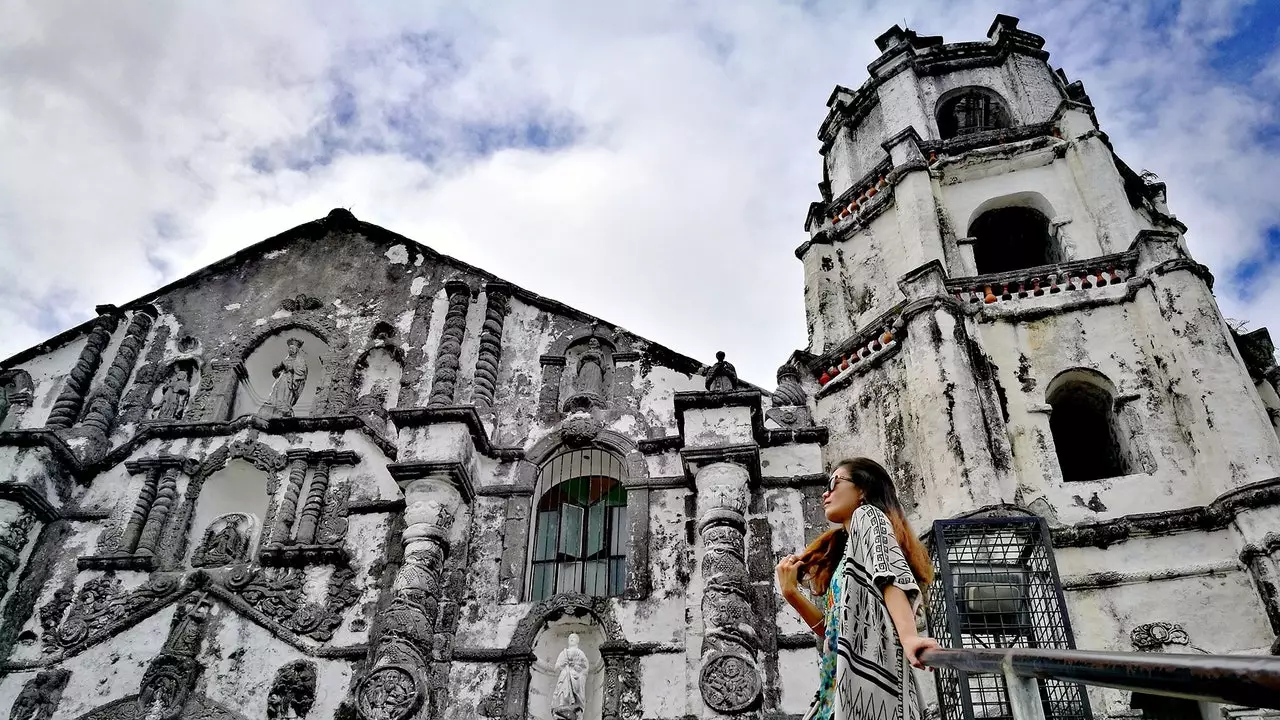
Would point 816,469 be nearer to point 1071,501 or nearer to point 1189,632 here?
point 1071,501

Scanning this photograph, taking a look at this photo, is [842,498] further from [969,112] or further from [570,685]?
[969,112]

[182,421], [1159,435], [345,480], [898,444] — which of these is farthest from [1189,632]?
[182,421]

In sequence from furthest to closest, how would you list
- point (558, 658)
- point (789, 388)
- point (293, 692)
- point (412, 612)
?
point (789, 388), point (293, 692), point (558, 658), point (412, 612)

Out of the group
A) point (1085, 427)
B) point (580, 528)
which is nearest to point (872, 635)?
point (580, 528)

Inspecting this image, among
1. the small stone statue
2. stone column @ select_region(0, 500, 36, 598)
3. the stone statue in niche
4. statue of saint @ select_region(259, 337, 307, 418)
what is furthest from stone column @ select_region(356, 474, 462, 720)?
stone column @ select_region(0, 500, 36, 598)

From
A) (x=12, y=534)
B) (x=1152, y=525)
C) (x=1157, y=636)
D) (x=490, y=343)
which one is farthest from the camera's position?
(x=490, y=343)

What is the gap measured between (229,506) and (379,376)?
2476 mm

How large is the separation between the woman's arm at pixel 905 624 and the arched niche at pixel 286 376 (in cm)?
1039

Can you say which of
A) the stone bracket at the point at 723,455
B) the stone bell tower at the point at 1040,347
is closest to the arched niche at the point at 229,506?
the stone bracket at the point at 723,455

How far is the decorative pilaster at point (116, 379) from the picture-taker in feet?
41.8

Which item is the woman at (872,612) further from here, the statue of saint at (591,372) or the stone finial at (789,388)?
the statue of saint at (591,372)

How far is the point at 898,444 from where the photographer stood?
1172 centimetres

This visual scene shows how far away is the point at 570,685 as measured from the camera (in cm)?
937

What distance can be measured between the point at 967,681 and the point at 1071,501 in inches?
165
